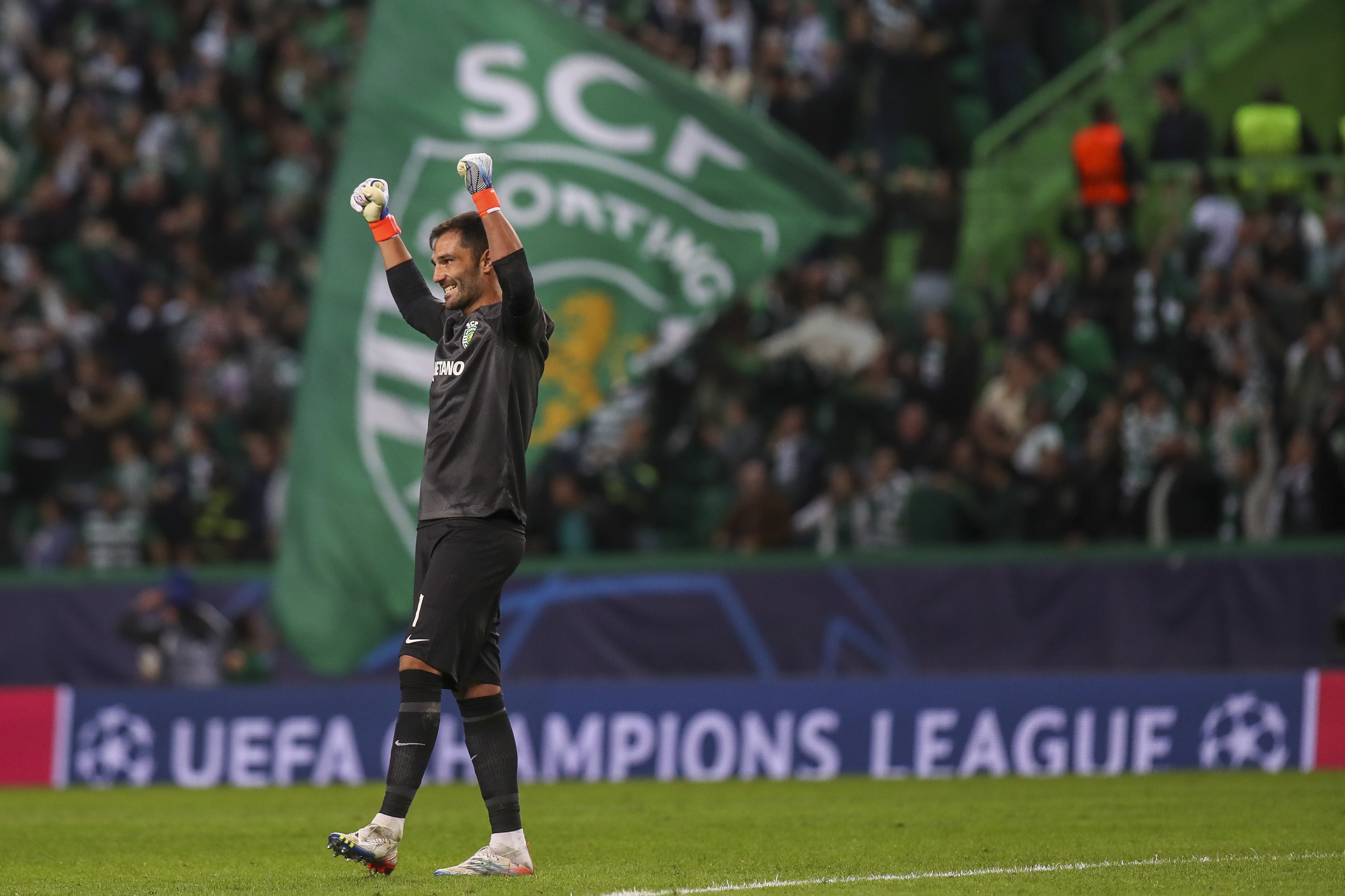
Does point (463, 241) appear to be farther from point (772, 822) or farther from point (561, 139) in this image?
point (561, 139)

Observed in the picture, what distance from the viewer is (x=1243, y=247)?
55.4ft

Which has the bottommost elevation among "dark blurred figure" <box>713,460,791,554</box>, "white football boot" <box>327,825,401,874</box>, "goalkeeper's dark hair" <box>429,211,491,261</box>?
"white football boot" <box>327,825,401,874</box>

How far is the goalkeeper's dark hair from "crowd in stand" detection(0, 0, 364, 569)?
1101cm

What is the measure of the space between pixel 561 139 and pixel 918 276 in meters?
4.75

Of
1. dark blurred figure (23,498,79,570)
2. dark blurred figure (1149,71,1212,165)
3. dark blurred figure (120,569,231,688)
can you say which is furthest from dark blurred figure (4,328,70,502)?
dark blurred figure (1149,71,1212,165)

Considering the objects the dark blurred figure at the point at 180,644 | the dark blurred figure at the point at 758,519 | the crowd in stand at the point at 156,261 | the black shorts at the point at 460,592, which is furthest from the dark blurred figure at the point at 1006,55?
the black shorts at the point at 460,592

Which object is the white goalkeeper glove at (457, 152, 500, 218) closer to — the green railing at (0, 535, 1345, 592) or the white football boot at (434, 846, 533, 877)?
the white football boot at (434, 846, 533, 877)

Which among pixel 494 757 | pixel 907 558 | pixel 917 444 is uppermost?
pixel 917 444

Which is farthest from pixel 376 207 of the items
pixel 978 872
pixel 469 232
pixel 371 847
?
pixel 978 872

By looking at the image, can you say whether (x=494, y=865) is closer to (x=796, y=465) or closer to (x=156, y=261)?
(x=796, y=465)

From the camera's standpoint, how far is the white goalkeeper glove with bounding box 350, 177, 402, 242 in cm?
743

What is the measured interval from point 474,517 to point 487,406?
15.0 inches

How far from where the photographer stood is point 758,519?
16.2m

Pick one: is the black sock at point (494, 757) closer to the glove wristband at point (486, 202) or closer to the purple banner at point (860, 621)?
the glove wristband at point (486, 202)
